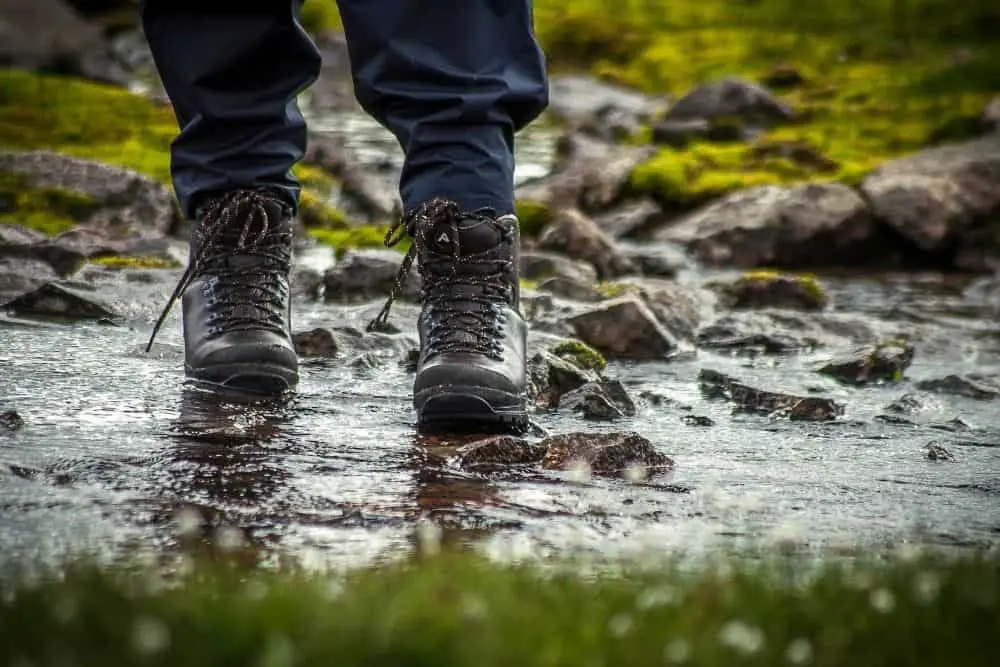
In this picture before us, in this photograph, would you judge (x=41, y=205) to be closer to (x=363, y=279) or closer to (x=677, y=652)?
(x=363, y=279)

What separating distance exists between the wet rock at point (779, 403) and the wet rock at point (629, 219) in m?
6.43

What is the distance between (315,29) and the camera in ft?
137

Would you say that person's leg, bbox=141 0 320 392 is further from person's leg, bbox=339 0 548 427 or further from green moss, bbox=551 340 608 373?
green moss, bbox=551 340 608 373

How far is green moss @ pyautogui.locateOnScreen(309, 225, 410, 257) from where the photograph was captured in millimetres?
9055

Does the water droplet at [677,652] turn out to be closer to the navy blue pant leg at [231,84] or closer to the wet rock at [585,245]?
the navy blue pant leg at [231,84]

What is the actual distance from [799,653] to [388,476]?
163 cm

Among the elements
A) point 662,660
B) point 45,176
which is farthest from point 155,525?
point 45,176

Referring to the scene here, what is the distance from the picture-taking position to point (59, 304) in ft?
20.9

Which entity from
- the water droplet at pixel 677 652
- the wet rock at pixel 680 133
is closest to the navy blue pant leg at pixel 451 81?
the water droplet at pixel 677 652

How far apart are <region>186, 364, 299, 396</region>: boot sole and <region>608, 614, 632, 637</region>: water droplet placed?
2.61 meters

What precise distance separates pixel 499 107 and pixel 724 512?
1.64 meters

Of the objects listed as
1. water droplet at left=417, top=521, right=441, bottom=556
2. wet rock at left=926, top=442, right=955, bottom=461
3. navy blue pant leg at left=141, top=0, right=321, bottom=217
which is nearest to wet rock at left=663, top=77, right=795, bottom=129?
navy blue pant leg at left=141, top=0, right=321, bottom=217

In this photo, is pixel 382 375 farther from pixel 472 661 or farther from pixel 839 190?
pixel 839 190

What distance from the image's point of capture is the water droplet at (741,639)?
7.51 ft
